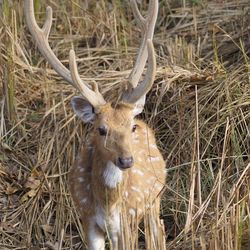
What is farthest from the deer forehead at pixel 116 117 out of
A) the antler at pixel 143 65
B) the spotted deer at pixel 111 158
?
the antler at pixel 143 65

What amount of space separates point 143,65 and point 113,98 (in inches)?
Answer: 49.9

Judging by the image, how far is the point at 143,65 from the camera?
6.84 meters

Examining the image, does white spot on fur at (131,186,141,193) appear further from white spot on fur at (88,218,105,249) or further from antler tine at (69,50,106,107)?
antler tine at (69,50,106,107)

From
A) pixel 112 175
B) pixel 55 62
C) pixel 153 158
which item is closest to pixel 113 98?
pixel 153 158

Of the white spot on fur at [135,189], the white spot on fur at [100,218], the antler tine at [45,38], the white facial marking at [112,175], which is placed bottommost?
the white spot on fur at [100,218]

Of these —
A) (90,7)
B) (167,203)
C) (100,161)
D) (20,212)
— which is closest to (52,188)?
(20,212)

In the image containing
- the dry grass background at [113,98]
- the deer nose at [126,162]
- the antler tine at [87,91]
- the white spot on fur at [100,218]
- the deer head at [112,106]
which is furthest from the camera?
the dry grass background at [113,98]

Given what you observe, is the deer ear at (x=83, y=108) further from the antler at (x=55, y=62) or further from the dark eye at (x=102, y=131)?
the dark eye at (x=102, y=131)

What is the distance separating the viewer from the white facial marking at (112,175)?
650 cm

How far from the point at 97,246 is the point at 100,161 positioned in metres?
0.56

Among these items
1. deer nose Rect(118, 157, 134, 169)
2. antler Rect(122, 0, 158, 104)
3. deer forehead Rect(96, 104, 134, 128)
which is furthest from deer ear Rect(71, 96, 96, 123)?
deer nose Rect(118, 157, 134, 169)

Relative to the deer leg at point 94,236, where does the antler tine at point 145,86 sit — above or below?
above

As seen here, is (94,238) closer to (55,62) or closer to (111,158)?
(111,158)

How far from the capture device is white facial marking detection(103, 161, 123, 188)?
21.3 feet
